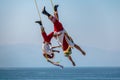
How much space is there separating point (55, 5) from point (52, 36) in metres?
1.61

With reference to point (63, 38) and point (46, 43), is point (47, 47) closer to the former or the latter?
point (46, 43)

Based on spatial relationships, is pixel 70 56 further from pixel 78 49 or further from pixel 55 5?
pixel 55 5

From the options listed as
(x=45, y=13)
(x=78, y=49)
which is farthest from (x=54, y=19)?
(x=78, y=49)

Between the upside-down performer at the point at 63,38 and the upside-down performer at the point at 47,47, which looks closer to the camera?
the upside-down performer at the point at 63,38

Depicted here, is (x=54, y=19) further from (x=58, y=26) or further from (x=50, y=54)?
(x=50, y=54)

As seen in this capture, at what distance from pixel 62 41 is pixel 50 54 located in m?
1.05

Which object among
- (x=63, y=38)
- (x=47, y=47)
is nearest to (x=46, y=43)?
(x=47, y=47)

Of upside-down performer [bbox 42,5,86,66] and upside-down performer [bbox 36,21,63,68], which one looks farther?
upside-down performer [bbox 36,21,63,68]

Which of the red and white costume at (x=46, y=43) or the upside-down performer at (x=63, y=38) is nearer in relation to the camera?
the upside-down performer at (x=63, y=38)

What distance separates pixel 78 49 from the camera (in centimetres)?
2055

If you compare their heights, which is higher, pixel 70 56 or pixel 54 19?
pixel 54 19

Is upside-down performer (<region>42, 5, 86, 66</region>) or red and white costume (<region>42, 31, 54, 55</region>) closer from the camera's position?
upside-down performer (<region>42, 5, 86, 66</region>)

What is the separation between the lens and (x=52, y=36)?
2055cm

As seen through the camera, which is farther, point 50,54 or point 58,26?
point 50,54
